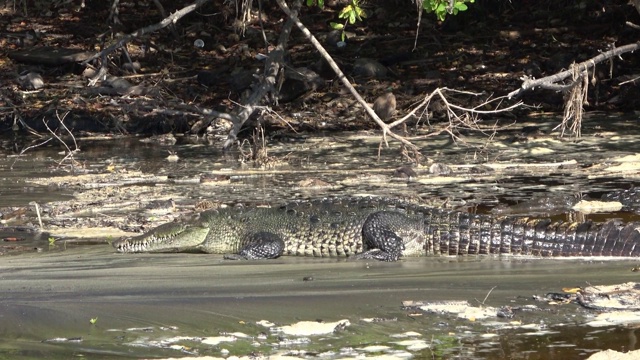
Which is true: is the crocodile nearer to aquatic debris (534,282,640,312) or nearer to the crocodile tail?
the crocodile tail

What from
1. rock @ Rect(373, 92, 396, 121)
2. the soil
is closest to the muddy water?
the soil

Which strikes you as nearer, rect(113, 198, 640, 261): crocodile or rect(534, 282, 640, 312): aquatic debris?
rect(534, 282, 640, 312): aquatic debris

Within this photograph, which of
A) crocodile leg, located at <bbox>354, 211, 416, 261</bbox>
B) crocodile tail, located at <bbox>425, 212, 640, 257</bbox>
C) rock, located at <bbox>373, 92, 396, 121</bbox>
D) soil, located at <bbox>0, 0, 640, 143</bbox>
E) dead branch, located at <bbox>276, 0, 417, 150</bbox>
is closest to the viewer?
crocodile tail, located at <bbox>425, 212, 640, 257</bbox>

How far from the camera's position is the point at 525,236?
7.38 m

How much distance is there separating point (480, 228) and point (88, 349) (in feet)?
11.4

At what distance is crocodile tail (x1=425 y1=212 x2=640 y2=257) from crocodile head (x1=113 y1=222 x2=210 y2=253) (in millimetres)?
1779

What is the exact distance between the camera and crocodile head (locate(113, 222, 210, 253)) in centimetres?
762

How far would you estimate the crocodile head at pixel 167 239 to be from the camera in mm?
7617

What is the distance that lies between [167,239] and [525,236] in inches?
104

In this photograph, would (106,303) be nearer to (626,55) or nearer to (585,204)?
(585,204)

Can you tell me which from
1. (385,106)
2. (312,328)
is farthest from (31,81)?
(312,328)

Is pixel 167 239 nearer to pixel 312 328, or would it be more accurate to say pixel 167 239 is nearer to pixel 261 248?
pixel 261 248

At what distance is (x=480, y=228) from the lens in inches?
296

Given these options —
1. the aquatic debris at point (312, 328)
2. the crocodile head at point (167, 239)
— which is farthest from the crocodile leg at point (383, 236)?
the aquatic debris at point (312, 328)
